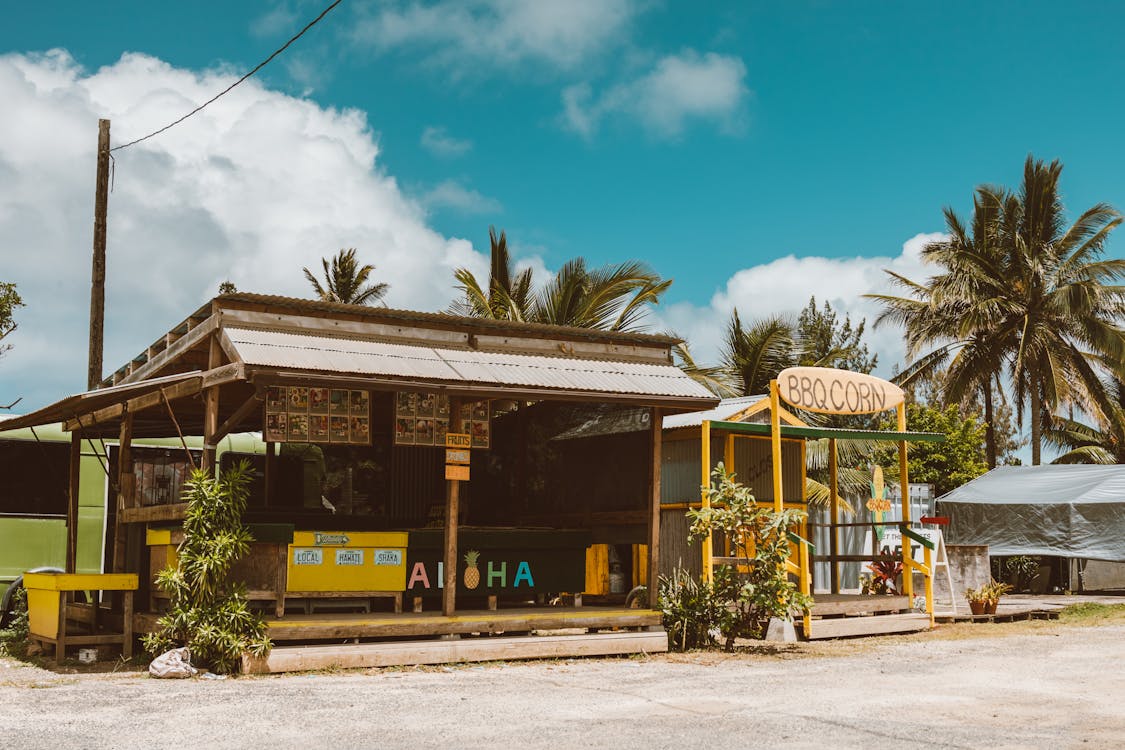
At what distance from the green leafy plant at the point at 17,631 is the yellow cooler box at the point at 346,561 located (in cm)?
345

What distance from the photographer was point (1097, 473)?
25266 millimetres

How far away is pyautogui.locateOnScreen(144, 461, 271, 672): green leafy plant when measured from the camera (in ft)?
33.9

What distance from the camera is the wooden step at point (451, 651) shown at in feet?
35.0

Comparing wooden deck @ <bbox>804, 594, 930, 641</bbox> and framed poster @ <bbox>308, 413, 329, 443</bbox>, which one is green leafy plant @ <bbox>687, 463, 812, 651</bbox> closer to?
wooden deck @ <bbox>804, 594, 930, 641</bbox>

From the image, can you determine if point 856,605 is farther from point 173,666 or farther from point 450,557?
point 173,666

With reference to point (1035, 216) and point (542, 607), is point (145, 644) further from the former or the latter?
point (1035, 216)

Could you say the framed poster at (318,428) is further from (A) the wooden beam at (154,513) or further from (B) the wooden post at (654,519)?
(B) the wooden post at (654,519)

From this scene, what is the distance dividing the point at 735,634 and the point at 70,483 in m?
8.40

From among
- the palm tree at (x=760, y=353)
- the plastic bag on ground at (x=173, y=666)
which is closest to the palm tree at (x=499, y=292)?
the palm tree at (x=760, y=353)

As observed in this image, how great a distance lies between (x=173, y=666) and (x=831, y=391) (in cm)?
853

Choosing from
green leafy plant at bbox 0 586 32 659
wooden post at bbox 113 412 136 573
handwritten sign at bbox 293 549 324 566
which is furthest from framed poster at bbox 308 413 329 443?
green leafy plant at bbox 0 586 32 659

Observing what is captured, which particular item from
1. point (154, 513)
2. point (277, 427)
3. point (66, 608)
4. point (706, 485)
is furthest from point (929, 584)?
point (66, 608)

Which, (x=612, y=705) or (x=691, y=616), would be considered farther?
(x=691, y=616)

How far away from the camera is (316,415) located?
455 inches
